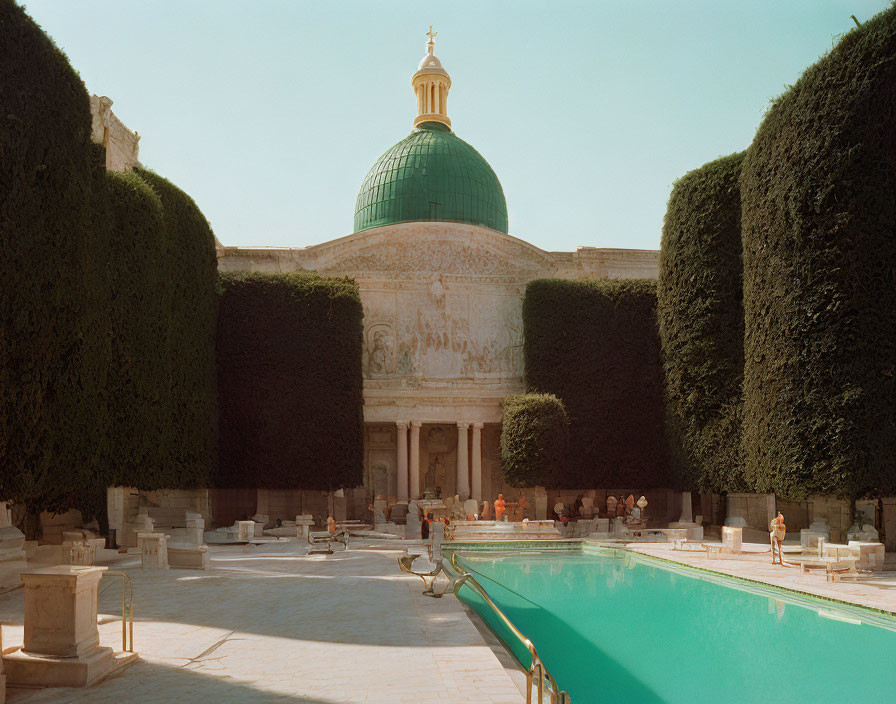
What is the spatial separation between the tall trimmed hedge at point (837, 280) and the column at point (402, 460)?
17.8m

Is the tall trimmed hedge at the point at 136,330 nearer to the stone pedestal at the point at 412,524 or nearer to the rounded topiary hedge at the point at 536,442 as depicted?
the stone pedestal at the point at 412,524

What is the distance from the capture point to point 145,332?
2598 cm

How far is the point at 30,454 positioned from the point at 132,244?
395 inches

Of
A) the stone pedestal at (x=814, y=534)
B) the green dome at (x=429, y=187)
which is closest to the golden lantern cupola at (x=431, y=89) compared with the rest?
the green dome at (x=429, y=187)

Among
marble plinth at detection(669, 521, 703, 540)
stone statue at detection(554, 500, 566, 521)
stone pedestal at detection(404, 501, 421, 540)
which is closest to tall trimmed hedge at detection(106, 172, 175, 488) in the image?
stone pedestal at detection(404, 501, 421, 540)

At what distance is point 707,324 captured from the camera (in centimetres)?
2927

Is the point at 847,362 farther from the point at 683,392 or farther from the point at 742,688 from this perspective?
the point at 742,688

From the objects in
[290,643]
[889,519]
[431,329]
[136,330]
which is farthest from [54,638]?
[431,329]

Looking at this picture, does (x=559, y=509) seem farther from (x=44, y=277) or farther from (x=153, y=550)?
(x=44, y=277)

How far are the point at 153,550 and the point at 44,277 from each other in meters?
6.70

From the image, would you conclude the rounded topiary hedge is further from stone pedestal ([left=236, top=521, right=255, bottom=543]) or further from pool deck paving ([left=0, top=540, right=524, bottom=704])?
pool deck paving ([left=0, top=540, right=524, bottom=704])

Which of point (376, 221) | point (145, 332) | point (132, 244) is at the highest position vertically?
point (376, 221)

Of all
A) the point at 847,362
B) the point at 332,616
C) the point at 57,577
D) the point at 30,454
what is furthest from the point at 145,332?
the point at 847,362

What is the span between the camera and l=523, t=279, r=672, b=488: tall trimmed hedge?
3569 cm
